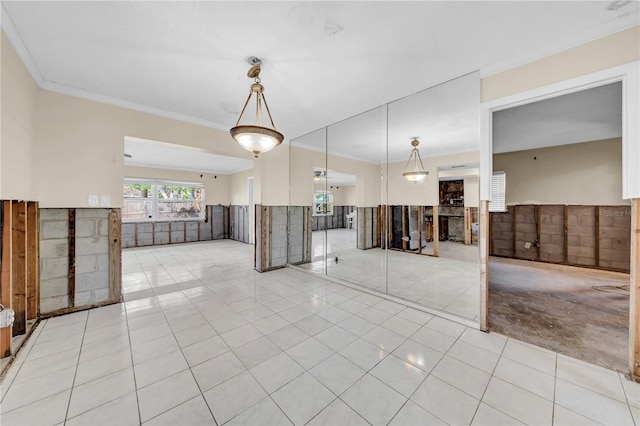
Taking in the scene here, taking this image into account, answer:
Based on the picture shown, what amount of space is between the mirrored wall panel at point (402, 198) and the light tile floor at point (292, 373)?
2.84 ft

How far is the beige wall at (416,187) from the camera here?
4.19 meters

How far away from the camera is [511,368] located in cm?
189

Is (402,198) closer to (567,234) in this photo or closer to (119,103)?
(567,234)

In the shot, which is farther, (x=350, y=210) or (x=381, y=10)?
(x=350, y=210)

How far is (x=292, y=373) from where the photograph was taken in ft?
5.97

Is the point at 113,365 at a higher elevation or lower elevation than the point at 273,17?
lower

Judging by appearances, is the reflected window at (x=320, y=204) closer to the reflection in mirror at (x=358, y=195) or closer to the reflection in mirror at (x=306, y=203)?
the reflection in mirror at (x=306, y=203)

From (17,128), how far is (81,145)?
0.84 meters

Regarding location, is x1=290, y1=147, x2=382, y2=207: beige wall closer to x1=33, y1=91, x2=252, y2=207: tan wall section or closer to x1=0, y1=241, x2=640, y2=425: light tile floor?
x1=33, y1=91, x2=252, y2=207: tan wall section

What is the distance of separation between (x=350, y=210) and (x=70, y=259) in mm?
5616

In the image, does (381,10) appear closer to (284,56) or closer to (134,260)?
(284,56)

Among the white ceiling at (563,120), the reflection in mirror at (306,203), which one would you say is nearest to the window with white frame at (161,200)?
the reflection in mirror at (306,203)

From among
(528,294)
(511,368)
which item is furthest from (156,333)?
(528,294)

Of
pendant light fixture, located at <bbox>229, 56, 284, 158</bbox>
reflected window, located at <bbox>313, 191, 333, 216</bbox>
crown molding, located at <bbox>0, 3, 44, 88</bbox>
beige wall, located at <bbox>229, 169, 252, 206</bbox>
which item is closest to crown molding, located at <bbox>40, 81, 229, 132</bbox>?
crown molding, located at <bbox>0, 3, 44, 88</bbox>
